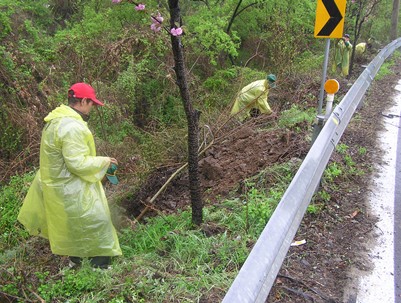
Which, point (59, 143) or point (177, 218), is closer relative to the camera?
point (59, 143)

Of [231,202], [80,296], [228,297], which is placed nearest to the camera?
[228,297]

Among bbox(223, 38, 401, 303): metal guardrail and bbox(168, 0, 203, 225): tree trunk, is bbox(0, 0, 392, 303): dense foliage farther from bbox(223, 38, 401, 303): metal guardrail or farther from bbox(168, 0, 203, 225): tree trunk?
bbox(223, 38, 401, 303): metal guardrail

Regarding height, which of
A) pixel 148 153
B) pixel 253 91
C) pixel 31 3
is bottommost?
pixel 148 153

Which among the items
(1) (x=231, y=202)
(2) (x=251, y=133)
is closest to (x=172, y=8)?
(1) (x=231, y=202)

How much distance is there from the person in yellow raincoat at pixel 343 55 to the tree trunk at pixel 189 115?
9590mm

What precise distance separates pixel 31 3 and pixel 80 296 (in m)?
13.5

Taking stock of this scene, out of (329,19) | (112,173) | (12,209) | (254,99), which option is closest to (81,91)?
(112,173)

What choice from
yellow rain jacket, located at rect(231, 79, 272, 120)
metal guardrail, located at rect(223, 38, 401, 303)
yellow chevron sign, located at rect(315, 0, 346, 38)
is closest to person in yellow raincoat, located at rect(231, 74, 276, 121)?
yellow rain jacket, located at rect(231, 79, 272, 120)

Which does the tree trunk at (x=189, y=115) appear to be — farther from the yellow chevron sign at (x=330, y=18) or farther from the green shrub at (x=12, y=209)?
the green shrub at (x=12, y=209)

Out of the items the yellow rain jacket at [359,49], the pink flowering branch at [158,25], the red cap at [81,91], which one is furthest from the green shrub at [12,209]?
the yellow rain jacket at [359,49]

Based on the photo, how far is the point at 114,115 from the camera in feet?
28.6

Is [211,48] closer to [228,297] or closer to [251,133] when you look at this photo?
[251,133]

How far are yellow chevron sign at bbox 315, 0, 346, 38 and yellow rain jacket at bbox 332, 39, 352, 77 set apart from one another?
7894 millimetres

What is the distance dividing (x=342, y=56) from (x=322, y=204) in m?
9.43
